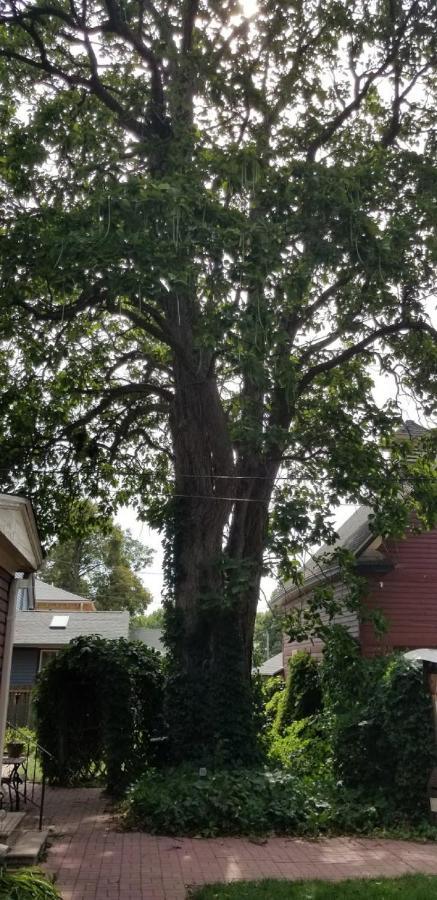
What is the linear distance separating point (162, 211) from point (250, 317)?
1.65m

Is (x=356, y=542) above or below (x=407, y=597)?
above

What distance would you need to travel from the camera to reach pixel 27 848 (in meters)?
8.80

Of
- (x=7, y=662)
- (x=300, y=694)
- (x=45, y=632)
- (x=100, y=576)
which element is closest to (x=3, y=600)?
(x=7, y=662)

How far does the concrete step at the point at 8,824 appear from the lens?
8.96 metres

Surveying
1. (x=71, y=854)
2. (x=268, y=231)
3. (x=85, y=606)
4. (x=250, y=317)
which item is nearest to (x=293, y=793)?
(x=71, y=854)

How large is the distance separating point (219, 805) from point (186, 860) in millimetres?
1787

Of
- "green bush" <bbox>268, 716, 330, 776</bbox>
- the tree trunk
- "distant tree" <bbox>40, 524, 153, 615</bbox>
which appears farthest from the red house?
Result: "distant tree" <bbox>40, 524, 153, 615</bbox>

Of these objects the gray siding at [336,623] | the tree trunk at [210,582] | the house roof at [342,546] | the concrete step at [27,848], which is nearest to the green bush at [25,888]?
the concrete step at [27,848]

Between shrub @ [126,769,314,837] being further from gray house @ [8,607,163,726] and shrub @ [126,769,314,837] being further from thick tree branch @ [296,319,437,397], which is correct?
gray house @ [8,607,163,726]

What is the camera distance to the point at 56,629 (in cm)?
3200

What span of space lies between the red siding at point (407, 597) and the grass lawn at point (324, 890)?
959 cm

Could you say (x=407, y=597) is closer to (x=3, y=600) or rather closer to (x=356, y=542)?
(x=356, y=542)

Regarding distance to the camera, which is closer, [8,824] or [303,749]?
[8,824]

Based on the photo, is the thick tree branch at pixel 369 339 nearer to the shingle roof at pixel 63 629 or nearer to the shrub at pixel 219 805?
the shrub at pixel 219 805
